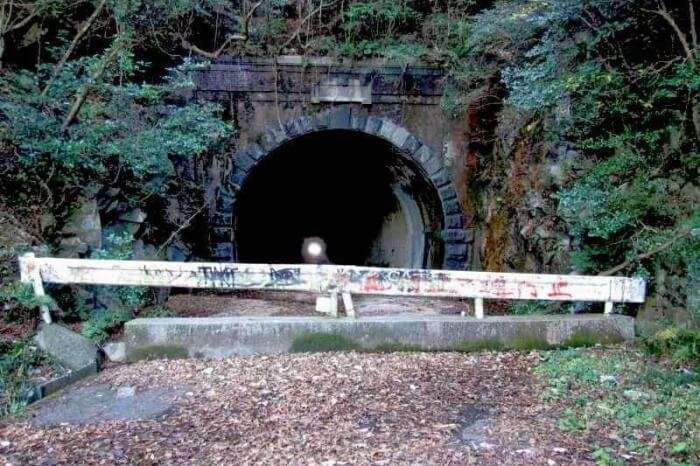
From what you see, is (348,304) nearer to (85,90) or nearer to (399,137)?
(85,90)

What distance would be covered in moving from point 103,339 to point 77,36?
13.7ft

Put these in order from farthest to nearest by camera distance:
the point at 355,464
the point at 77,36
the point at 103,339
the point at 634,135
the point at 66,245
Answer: the point at 77,36, the point at 66,245, the point at 634,135, the point at 103,339, the point at 355,464

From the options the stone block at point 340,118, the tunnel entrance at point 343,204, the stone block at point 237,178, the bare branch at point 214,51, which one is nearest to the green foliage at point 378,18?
the stone block at point 340,118

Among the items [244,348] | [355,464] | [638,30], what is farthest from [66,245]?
[638,30]

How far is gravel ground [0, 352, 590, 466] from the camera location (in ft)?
10.2

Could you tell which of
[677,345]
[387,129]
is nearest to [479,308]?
[677,345]

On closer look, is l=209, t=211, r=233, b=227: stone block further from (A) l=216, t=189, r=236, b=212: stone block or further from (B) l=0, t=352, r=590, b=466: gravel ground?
(B) l=0, t=352, r=590, b=466: gravel ground

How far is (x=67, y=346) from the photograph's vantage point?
4.67 m

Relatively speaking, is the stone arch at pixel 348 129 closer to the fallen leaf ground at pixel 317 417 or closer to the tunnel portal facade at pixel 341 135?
the tunnel portal facade at pixel 341 135

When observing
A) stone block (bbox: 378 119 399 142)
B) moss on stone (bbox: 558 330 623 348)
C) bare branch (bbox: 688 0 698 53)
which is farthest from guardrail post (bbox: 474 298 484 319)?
stone block (bbox: 378 119 399 142)

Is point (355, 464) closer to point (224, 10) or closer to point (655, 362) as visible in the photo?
point (655, 362)

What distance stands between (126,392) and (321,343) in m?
1.65

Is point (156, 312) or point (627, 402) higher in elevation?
point (156, 312)

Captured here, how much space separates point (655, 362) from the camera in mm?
4398
